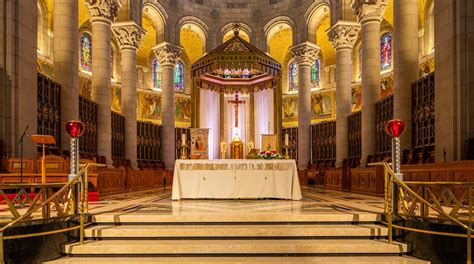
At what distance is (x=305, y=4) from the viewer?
84.1ft

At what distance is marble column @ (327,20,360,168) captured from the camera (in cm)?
2166

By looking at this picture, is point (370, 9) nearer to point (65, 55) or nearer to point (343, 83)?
point (343, 83)

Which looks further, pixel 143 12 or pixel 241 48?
pixel 143 12

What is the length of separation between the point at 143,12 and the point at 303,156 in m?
12.1

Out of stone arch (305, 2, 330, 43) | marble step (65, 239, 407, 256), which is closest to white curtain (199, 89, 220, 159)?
stone arch (305, 2, 330, 43)

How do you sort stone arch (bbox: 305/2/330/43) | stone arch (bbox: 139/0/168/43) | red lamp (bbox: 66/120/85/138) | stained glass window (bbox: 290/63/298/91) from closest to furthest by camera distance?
red lamp (bbox: 66/120/85/138) → stone arch (bbox: 139/0/168/43) → stone arch (bbox: 305/2/330/43) → stained glass window (bbox: 290/63/298/91)

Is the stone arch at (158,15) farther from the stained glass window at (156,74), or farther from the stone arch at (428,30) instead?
the stone arch at (428,30)

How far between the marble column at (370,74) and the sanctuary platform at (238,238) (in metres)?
10.3

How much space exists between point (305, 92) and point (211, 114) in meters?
7.09

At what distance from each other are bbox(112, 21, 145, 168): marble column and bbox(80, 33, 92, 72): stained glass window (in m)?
6.20

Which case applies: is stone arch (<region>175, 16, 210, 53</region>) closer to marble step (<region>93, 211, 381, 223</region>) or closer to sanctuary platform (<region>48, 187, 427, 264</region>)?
sanctuary platform (<region>48, 187, 427, 264</region>)

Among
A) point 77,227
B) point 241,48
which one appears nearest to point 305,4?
point 241,48

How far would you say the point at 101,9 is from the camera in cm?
1812

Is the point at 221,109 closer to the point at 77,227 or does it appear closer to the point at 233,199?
the point at 233,199
